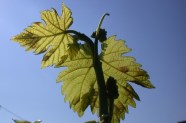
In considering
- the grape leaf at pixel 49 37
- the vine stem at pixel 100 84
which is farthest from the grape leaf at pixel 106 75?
the vine stem at pixel 100 84

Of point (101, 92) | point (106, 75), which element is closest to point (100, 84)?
point (101, 92)

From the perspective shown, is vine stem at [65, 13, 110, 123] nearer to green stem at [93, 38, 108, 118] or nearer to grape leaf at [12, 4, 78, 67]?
green stem at [93, 38, 108, 118]

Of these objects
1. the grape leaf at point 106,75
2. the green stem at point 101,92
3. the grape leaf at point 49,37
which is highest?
the grape leaf at point 49,37

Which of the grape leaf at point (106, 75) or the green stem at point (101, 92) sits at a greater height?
the grape leaf at point (106, 75)

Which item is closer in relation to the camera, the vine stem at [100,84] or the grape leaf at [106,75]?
the vine stem at [100,84]

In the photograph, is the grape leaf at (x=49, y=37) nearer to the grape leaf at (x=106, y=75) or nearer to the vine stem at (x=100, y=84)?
the grape leaf at (x=106, y=75)

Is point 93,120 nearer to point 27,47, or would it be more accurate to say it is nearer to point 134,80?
point 134,80
